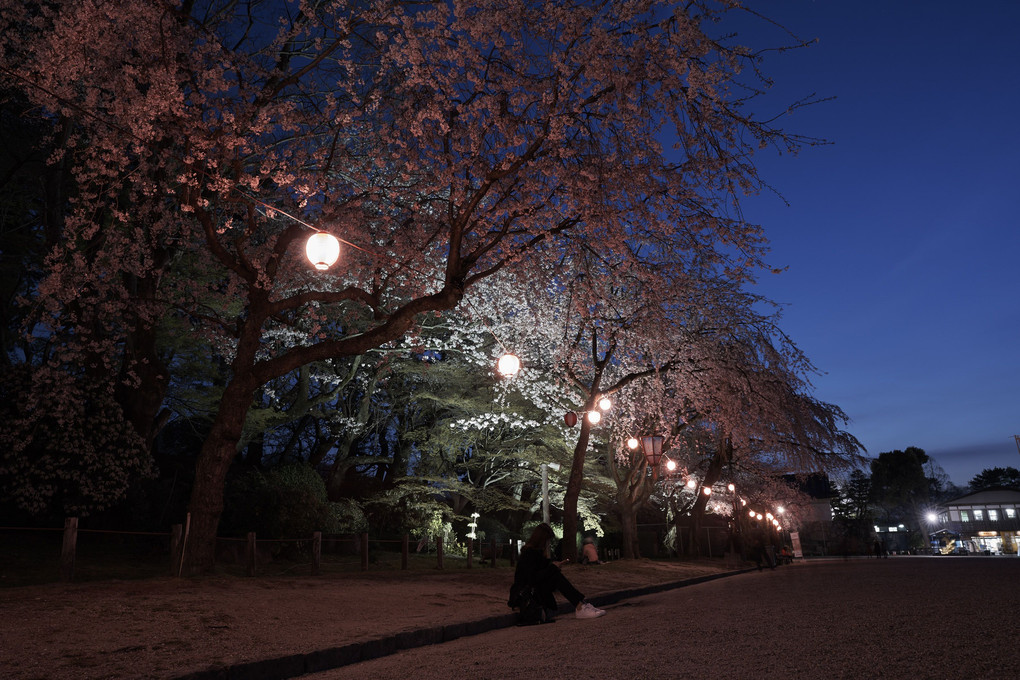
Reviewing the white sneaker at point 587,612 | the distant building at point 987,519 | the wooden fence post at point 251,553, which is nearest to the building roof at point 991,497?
the distant building at point 987,519

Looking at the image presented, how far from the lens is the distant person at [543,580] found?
9.40 metres

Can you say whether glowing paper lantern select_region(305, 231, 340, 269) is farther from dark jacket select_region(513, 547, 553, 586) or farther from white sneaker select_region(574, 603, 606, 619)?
white sneaker select_region(574, 603, 606, 619)

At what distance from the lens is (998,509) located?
6228 cm

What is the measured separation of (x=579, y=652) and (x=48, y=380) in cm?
1318

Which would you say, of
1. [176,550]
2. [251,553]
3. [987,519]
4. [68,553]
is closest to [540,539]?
[176,550]

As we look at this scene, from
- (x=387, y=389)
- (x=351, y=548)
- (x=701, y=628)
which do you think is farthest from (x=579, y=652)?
(x=387, y=389)

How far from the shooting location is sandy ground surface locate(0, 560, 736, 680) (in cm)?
552

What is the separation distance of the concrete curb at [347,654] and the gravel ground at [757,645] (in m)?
0.20

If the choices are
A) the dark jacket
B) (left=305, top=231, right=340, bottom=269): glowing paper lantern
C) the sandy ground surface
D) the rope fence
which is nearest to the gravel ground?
the dark jacket

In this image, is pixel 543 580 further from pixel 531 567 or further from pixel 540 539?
pixel 540 539

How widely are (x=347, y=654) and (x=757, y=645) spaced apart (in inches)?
157

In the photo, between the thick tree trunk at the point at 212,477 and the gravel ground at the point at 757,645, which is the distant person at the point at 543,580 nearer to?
the gravel ground at the point at 757,645

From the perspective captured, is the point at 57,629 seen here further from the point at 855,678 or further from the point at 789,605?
the point at 789,605

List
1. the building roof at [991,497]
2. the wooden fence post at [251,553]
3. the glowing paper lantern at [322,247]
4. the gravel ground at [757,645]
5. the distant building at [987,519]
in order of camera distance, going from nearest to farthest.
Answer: the gravel ground at [757,645]
the glowing paper lantern at [322,247]
the wooden fence post at [251,553]
the distant building at [987,519]
the building roof at [991,497]
